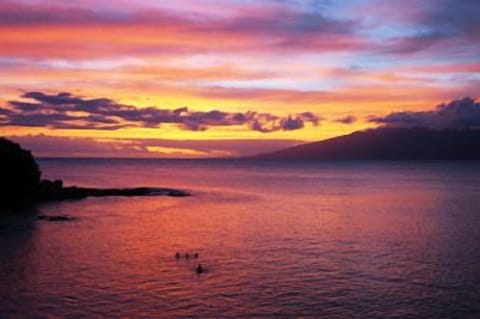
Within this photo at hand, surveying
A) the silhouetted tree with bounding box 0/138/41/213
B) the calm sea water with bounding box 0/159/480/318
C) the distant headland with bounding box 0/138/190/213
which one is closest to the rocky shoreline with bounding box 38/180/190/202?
the distant headland with bounding box 0/138/190/213

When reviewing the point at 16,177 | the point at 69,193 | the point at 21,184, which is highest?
the point at 16,177

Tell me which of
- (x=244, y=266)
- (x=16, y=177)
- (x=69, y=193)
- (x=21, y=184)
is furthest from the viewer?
(x=69, y=193)

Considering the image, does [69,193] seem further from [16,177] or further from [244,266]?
[244,266]

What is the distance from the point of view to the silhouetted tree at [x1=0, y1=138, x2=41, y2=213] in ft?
280

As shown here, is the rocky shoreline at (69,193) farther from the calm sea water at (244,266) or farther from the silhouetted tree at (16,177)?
the calm sea water at (244,266)

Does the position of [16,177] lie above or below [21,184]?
above

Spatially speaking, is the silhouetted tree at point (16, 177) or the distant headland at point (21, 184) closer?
the silhouetted tree at point (16, 177)

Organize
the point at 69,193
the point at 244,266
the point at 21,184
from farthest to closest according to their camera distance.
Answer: the point at 69,193
the point at 21,184
the point at 244,266

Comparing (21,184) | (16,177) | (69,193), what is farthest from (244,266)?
(69,193)

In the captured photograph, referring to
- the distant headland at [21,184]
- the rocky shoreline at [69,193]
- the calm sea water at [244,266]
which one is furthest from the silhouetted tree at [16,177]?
the calm sea water at [244,266]

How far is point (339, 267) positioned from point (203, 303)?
1379 centimetres

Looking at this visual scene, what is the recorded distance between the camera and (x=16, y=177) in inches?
3504

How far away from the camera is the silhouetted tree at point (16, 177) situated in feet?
280

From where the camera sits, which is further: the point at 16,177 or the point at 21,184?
the point at 21,184
